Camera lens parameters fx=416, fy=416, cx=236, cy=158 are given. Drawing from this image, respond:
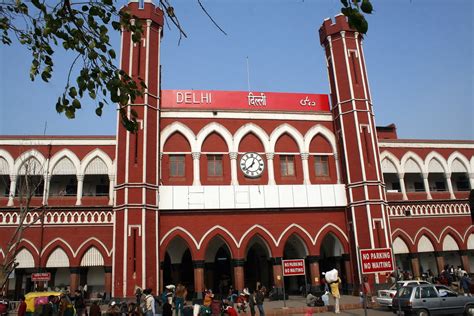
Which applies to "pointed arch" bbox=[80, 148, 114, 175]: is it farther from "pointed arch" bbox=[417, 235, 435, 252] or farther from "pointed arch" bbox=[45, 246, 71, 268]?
"pointed arch" bbox=[417, 235, 435, 252]

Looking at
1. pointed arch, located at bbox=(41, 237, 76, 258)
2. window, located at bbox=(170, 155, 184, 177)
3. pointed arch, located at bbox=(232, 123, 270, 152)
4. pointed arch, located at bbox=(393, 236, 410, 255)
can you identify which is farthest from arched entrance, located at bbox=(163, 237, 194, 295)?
pointed arch, located at bbox=(393, 236, 410, 255)

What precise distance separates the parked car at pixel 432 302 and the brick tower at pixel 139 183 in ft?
33.7

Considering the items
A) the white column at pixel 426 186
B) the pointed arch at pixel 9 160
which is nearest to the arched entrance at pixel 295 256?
the white column at pixel 426 186

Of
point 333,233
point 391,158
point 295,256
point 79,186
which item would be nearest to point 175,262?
point 79,186

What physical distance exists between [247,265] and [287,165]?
661 centimetres

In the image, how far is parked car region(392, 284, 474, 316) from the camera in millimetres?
12922

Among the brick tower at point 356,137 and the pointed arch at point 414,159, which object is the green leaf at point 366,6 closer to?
the brick tower at point 356,137

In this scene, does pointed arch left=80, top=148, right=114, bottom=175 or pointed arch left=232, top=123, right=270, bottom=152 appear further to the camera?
pointed arch left=232, top=123, right=270, bottom=152

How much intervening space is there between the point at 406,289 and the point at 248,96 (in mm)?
13215

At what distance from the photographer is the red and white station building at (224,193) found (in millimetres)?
19594

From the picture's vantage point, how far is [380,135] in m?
31.5

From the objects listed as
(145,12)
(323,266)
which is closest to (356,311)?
(323,266)

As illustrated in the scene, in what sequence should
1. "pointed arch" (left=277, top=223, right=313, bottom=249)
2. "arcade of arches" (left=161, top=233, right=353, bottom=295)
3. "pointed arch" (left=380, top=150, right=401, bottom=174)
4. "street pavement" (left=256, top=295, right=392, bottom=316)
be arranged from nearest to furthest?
"street pavement" (left=256, top=295, right=392, bottom=316)
"arcade of arches" (left=161, top=233, right=353, bottom=295)
"pointed arch" (left=277, top=223, right=313, bottom=249)
"pointed arch" (left=380, top=150, right=401, bottom=174)

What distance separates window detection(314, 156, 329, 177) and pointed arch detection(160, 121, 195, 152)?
6650 mm
